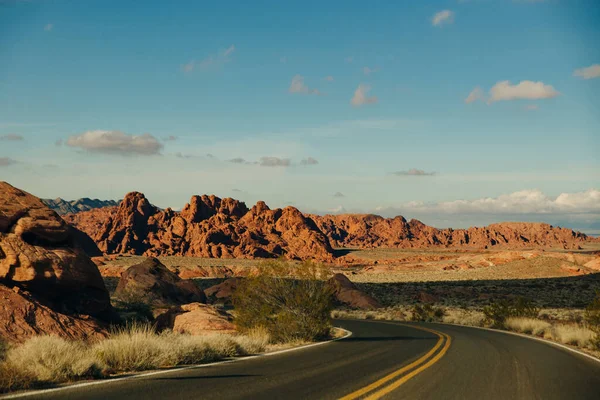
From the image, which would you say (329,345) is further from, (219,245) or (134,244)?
(134,244)

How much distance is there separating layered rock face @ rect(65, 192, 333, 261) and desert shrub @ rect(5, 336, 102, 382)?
5104 inches

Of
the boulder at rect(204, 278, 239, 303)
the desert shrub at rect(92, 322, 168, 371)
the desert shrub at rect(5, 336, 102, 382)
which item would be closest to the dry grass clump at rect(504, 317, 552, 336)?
the desert shrub at rect(92, 322, 168, 371)

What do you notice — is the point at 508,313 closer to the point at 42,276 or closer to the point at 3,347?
the point at 42,276

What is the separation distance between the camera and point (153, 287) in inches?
1336

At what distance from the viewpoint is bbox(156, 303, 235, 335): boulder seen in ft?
63.2

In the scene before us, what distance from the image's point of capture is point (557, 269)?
91.3 m

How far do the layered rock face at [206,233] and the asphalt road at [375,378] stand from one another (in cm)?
12569

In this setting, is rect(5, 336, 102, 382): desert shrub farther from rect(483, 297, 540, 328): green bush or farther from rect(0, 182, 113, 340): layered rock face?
rect(483, 297, 540, 328): green bush

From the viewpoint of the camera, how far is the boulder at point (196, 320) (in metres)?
19.3

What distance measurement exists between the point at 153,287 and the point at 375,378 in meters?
26.5

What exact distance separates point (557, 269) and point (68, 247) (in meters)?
91.5

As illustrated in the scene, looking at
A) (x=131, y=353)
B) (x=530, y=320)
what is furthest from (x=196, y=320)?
(x=530, y=320)

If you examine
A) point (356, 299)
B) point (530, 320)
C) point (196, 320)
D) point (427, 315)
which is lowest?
point (356, 299)

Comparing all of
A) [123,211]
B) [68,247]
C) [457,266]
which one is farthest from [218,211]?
[68,247]
